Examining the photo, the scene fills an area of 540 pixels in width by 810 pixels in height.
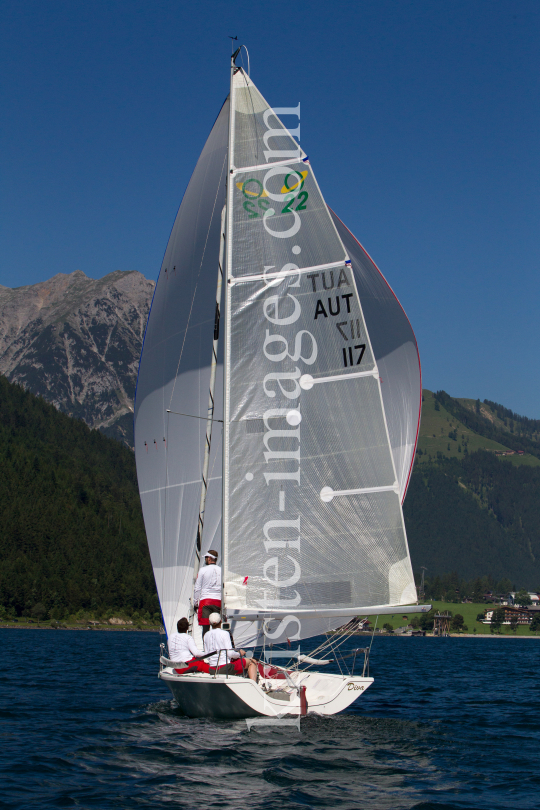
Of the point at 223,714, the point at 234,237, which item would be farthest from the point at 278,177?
the point at 223,714

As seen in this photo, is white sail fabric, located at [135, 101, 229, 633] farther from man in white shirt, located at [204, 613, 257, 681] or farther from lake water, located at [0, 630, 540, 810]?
lake water, located at [0, 630, 540, 810]

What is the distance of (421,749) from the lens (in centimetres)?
1520

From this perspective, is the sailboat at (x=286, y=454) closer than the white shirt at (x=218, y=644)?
Yes

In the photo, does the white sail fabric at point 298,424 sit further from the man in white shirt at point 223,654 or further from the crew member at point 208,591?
the crew member at point 208,591

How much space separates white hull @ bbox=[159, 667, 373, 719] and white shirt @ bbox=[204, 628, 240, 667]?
42 cm

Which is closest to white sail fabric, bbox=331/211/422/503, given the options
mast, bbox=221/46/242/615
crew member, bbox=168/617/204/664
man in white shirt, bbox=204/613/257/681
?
mast, bbox=221/46/242/615

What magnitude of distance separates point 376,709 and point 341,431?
334 inches

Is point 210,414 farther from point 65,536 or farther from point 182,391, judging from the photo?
point 65,536

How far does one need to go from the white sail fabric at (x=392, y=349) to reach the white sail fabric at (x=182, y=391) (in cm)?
342

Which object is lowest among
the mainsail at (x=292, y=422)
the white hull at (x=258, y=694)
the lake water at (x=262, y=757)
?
the lake water at (x=262, y=757)

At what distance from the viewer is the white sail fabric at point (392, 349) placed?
20.3 meters

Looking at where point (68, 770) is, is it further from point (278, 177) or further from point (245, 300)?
point (278, 177)

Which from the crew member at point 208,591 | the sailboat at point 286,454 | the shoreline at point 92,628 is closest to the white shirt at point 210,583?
the crew member at point 208,591

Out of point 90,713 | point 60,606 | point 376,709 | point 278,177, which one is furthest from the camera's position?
point 60,606
